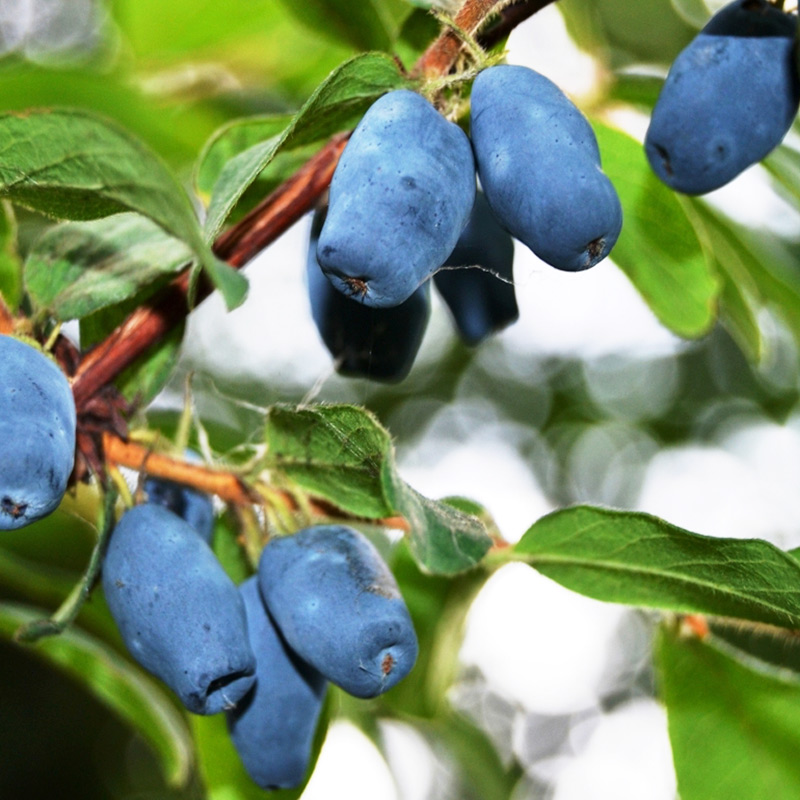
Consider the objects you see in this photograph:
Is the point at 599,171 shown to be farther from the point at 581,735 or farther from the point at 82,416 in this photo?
the point at 581,735

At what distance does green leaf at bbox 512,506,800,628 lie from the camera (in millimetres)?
791

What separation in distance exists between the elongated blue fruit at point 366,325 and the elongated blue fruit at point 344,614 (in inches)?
7.8

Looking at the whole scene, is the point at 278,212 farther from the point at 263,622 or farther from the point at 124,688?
the point at 124,688

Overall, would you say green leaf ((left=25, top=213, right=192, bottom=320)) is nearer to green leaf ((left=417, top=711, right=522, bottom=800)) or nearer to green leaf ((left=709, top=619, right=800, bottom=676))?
green leaf ((left=709, top=619, right=800, bottom=676))

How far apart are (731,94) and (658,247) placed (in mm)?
318

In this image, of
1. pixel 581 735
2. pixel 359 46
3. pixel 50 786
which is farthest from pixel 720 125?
pixel 581 735

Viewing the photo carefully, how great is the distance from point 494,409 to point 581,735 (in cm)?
193

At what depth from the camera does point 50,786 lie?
301cm

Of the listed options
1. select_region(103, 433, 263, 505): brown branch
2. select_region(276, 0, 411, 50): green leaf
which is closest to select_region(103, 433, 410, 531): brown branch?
select_region(103, 433, 263, 505): brown branch

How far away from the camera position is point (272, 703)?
34.4 inches

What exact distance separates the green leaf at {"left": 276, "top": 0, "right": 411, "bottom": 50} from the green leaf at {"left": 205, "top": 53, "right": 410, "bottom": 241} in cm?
24

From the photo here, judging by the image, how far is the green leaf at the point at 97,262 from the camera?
34.9 inches

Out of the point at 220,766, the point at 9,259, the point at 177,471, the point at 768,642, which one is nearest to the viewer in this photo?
the point at 177,471

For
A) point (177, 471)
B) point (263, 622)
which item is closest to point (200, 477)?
point (177, 471)
